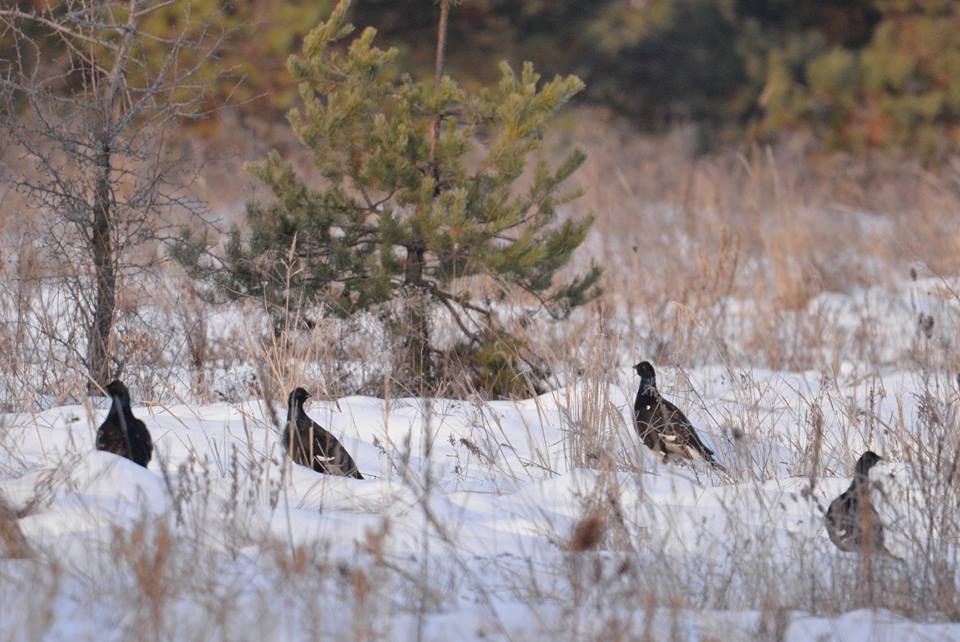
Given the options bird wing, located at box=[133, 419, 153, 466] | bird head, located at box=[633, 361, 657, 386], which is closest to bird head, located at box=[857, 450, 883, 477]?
bird head, located at box=[633, 361, 657, 386]

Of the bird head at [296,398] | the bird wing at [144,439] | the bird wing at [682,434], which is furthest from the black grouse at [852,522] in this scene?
the bird wing at [144,439]

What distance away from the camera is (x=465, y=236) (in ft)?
20.5

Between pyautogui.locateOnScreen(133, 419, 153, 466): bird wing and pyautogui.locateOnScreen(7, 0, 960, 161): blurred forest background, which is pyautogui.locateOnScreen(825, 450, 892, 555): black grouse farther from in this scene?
pyautogui.locateOnScreen(7, 0, 960, 161): blurred forest background

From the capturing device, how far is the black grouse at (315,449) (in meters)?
4.70

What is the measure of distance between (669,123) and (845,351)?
13967 millimetres

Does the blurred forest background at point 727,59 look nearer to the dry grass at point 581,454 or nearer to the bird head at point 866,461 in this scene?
the dry grass at point 581,454

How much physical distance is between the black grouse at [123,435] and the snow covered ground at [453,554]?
0.11m

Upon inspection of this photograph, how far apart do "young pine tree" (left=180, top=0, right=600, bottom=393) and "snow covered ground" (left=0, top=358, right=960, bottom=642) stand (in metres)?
1.34

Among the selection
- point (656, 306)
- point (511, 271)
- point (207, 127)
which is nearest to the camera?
point (511, 271)

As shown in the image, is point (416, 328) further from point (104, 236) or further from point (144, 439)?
point (144, 439)

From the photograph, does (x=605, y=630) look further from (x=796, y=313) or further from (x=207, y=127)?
(x=207, y=127)

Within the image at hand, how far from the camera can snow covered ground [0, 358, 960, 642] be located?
10.5 feet

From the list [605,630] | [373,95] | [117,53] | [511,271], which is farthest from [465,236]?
[605,630]

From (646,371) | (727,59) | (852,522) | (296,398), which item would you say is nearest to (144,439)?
(296,398)
